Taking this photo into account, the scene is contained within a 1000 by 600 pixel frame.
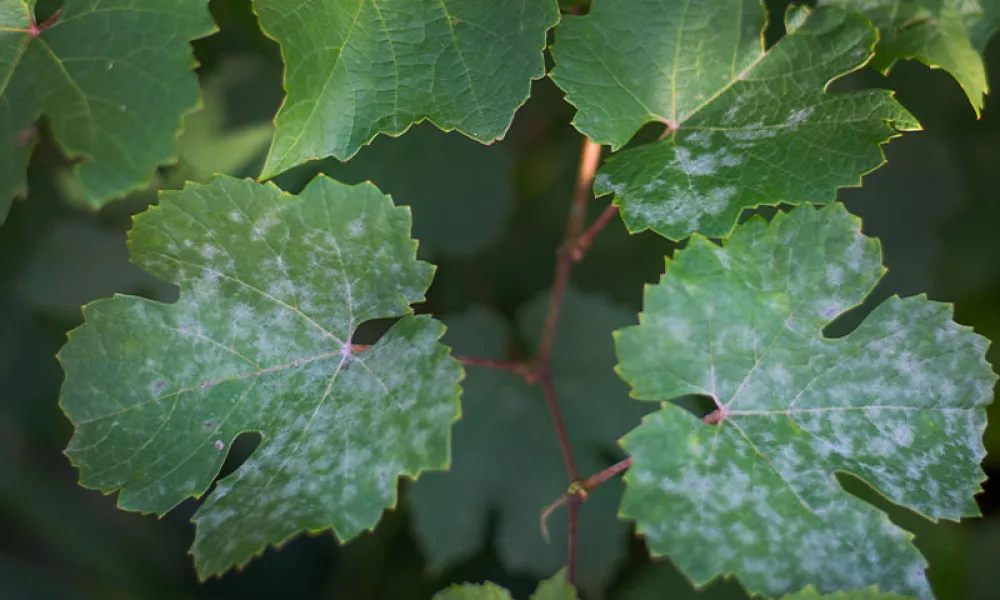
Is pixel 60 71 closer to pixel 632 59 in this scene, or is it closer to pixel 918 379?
pixel 632 59

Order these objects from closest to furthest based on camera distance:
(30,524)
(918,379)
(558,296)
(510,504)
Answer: (918,379)
(558,296)
(510,504)
(30,524)

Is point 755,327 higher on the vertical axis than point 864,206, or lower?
higher

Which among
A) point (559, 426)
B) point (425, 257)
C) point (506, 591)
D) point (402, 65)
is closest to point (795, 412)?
point (559, 426)

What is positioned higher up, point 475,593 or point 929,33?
point 929,33

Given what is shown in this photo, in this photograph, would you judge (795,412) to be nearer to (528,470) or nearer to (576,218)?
(576,218)

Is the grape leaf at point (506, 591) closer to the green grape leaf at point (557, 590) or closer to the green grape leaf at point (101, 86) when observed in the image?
the green grape leaf at point (557, 590)

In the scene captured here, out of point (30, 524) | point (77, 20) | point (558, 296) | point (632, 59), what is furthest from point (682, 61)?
point (30, 524)
